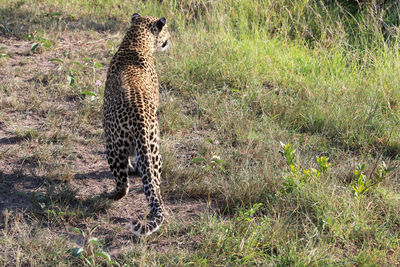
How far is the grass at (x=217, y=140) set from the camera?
376cm

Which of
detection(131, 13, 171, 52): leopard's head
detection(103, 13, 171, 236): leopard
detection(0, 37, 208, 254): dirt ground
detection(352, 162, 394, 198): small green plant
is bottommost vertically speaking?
detection(0, 37, 208, 254): dirt ground

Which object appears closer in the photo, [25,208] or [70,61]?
[25,208]

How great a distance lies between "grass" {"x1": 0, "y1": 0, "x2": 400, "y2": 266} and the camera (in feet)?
12.3

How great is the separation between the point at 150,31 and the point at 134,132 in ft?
6.36

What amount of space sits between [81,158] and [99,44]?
319cm

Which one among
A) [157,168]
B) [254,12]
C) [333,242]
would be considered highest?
[254,12]

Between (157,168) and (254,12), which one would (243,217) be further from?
(254,12)

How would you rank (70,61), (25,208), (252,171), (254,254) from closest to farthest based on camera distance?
(254,254) < (25,208) < (252,171) < (70,61)

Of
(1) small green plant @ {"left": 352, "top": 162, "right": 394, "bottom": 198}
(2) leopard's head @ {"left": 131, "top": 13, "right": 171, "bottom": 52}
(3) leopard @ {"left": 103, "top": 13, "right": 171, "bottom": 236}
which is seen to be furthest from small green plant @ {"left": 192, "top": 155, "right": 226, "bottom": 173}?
(2) leopard's head @ {"left": 131, "top": 13, "right": 171, "bottom": 52}

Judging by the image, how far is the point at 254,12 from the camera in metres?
8.09

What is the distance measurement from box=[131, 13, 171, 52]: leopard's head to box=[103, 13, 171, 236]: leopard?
498 mm

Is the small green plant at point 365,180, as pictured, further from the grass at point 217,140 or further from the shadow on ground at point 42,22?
the shadow on ground at point 42,22

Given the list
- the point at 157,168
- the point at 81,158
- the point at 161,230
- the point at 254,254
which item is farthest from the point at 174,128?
the point at 254,254

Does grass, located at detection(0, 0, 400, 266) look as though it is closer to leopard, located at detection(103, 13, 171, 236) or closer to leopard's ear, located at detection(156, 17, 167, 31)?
leopard, located at detection(103, 13, 171, 236)
